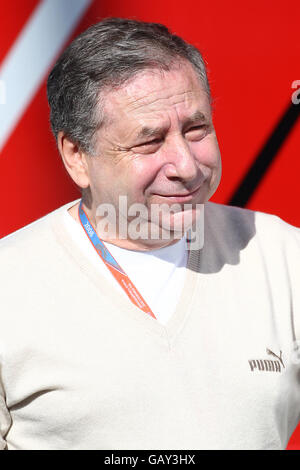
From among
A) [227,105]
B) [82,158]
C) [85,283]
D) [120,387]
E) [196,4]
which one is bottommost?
[120,387]

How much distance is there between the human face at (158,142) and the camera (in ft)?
4.49

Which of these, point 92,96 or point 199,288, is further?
point 199,288

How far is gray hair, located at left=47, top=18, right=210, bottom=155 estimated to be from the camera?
137 centimetres

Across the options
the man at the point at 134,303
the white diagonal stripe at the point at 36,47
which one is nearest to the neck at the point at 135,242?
the man at the point at 134,303

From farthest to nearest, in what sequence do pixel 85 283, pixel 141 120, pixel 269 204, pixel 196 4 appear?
pixel 269 204 < pixel 196 4 < pixel 85 283 < pixel 141 120

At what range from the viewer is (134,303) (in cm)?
148

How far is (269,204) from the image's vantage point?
2104mm

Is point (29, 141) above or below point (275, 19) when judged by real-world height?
below

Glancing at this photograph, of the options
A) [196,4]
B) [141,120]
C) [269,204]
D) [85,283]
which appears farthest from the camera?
[269,204]

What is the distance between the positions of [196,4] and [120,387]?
45.8 inches

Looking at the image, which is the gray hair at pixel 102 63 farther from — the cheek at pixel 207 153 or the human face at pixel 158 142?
the cheek at pixel 207 153

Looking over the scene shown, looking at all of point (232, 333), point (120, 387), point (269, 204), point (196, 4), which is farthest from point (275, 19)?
point (120, 387)
